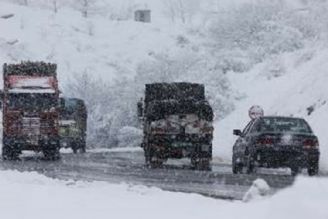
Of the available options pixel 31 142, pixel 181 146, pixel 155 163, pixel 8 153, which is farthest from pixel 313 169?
pixel 8 153

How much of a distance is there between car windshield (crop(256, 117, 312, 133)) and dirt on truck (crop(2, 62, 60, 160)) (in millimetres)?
9808

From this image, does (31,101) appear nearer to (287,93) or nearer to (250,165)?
(250,165)

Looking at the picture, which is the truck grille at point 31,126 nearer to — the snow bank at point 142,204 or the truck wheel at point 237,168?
the truck wheel at point 237,168

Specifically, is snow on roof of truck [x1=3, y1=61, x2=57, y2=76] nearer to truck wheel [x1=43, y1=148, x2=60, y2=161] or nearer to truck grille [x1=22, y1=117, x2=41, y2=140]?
truck grille [x1=22, y1=117, x2=41, y2=140]

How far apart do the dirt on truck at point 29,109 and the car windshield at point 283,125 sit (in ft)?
32.2

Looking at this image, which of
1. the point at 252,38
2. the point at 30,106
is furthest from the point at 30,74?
the point at 252,38

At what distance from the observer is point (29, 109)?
102 ft

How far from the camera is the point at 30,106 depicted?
3122cm

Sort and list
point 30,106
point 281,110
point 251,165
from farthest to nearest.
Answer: point 281,110 < point 30,106 < point 251,165

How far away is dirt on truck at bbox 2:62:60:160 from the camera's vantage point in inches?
1224

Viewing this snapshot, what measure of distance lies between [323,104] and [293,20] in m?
33.6

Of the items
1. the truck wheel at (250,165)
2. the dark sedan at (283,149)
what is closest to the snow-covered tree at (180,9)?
the truck wheel at (250,165)

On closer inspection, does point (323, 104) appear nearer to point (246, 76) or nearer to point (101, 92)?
point (101, 92)

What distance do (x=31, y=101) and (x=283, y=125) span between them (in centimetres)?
1055
